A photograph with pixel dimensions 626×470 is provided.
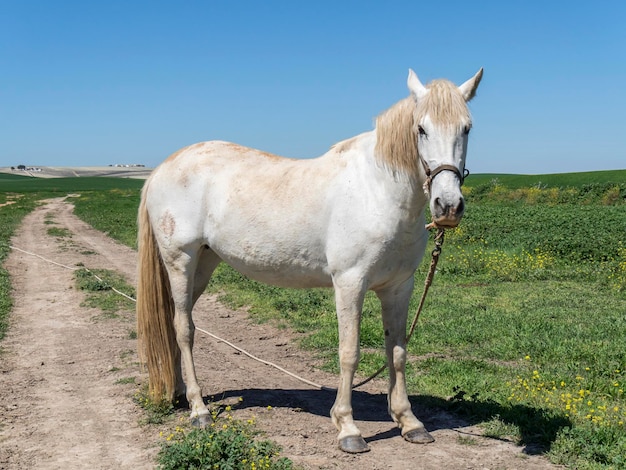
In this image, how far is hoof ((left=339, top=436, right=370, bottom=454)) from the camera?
14.2 ft

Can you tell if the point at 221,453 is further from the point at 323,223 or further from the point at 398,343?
the point at 323,223

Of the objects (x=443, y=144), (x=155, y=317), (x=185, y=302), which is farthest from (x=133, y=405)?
(x=443, y=144)

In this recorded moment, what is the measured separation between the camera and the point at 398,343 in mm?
4816

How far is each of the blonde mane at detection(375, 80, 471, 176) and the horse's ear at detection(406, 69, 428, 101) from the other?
0.15 ft

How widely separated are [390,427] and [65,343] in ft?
15.4

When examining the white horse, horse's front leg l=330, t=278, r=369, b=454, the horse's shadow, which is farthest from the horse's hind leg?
horse's front leg l=330, t=278, r=369, b=454

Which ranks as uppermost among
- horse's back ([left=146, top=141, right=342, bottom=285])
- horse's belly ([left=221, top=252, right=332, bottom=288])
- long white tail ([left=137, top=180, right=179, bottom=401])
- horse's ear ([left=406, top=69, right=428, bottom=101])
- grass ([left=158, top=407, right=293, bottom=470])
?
horse's ear ([left=406, top=69, right=428, bottom=101])

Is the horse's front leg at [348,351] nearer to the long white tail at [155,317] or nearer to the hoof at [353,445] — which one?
the hoof at [353,445]

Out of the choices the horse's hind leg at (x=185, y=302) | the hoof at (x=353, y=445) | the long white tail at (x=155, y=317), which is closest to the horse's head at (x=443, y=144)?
the hoof at (x=353, y=445)

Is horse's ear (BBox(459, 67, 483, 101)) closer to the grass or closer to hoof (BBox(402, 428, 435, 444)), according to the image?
hoof (BBox(402, 428, 435, 444))

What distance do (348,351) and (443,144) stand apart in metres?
1.66

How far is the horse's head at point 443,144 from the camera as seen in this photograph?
3.68m

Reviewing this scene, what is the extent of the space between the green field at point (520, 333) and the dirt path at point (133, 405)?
1.14 feet

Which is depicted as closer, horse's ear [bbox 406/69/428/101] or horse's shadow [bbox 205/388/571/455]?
horse's ear [bbox 406/69/428/101]
